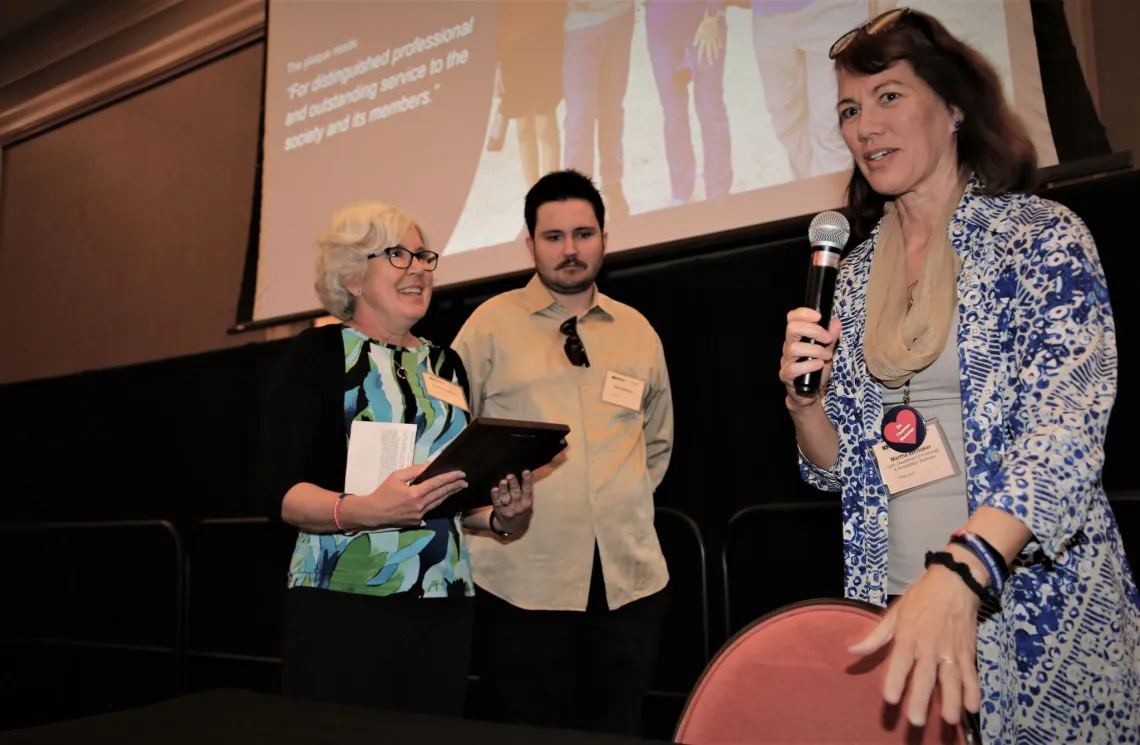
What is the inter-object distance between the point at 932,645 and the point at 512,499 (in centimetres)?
133

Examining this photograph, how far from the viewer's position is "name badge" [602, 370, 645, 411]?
8.36 ft

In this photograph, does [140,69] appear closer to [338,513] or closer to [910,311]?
[338,513]

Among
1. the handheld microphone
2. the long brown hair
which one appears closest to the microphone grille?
the handheld microphone

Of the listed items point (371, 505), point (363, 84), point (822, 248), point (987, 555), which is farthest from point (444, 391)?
point (363, 84)

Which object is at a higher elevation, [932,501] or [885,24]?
[885,24]

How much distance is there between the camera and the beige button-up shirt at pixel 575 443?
7.87 feet

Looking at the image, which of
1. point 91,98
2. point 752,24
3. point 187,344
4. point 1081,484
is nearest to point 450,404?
point 1081,484

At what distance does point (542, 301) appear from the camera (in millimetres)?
2652

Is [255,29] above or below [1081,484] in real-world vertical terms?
above

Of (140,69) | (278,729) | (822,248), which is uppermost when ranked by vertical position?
(140,69)

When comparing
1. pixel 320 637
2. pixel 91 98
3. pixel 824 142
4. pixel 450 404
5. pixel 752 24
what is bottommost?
pixel 320 637

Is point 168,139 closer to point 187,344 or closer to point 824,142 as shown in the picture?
point 187,344

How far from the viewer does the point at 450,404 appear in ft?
7.02

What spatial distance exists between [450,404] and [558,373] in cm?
50
